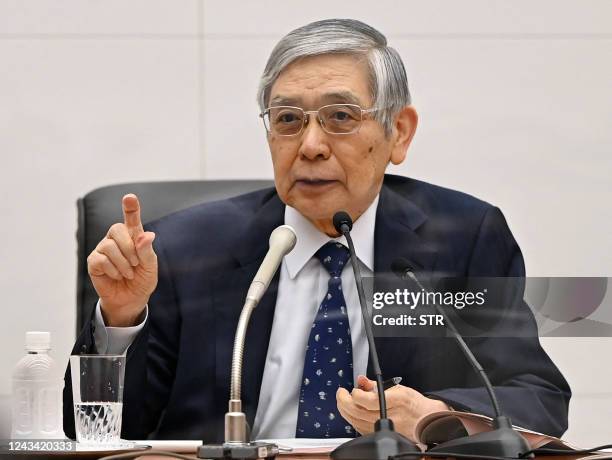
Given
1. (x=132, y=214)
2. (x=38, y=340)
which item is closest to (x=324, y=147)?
(x=132, y=214)

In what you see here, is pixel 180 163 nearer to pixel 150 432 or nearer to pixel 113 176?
pixel 113 176

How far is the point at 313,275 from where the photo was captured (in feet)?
7.24

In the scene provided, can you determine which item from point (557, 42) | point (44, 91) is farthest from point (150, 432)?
point (557, 42)

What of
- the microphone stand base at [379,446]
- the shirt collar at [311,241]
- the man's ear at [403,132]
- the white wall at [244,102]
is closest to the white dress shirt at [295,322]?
the shirt collar at [311,241]

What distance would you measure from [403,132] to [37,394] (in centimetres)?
90

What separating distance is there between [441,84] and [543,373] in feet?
2.08

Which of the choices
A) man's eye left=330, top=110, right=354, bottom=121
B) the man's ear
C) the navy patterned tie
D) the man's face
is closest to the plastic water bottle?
the navy patterned tie

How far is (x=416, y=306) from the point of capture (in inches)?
85.7

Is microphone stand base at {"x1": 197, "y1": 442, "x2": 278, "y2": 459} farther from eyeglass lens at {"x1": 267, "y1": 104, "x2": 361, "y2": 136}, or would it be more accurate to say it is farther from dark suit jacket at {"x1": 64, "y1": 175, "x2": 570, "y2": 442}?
eyeglass lens at {"x1": 267, "y1": 104, "x2": 361, "y2": 136}

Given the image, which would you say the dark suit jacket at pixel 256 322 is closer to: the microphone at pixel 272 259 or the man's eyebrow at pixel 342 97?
the man's eyebrow at pixel 342 97

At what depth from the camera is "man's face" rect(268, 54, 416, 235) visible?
218cm

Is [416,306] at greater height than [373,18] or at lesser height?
lesser

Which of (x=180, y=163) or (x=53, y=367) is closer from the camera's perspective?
(x=53, y=367)

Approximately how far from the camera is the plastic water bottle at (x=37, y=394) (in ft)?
6.43
